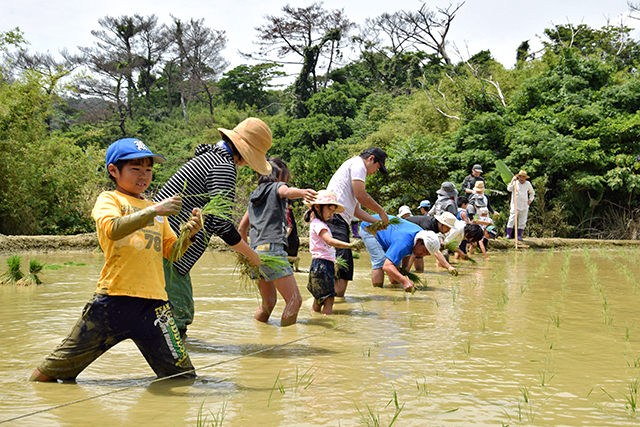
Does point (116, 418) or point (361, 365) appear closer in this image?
point (116, 418)

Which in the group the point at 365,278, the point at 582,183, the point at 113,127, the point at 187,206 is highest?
the point at 113,127

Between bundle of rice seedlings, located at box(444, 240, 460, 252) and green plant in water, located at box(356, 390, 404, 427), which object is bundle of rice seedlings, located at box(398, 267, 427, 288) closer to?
bundle of rice seedlings, located at box(444, 240, 460, 252)

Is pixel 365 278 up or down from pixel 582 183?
down

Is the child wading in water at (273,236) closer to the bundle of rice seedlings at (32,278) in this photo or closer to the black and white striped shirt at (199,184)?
the black and white striped shirt at (199,184)

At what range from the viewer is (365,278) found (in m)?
8.75

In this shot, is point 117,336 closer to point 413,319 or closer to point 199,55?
point 413,319

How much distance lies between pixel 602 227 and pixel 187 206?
15.3 meters

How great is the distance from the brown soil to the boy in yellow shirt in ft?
27.6

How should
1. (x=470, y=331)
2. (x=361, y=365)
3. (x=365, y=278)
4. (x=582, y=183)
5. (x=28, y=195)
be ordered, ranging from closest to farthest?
(x=361, y=365), (x=470, y=331), (x=365, y=278), (x=28, y=195), (x=582, y=183)

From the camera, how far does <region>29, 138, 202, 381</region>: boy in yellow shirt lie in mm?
2988

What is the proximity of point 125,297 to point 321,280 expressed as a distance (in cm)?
272

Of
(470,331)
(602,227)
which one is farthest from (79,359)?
(602,227)

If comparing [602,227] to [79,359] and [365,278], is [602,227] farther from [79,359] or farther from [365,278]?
[79,359]

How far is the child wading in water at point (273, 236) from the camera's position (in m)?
4.73
